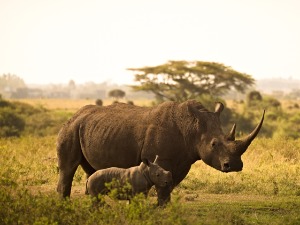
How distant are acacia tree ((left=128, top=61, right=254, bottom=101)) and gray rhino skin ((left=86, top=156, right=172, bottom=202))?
35.4 meters

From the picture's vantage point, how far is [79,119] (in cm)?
1132

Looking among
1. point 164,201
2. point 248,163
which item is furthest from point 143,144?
point 248,163

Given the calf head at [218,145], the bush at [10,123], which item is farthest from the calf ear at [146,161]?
the bush at [10,123]

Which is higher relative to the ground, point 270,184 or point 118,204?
point 118,204

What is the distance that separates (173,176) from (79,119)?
2.06 metres

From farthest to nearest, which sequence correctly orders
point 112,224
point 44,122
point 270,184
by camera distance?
point 44,122, point 270,184, point 112,224

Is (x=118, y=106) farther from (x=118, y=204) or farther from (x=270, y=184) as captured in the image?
(x=270, y=184)

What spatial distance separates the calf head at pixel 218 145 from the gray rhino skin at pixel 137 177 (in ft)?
3.20

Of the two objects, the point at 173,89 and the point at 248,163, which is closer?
the point at 248,163

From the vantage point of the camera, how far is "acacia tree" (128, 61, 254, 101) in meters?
45.5

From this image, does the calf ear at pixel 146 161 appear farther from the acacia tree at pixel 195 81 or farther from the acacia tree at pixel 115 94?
the acacia tree at pixel 115 94

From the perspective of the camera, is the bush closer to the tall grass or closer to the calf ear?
the tall grass

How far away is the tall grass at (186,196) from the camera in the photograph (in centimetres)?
827

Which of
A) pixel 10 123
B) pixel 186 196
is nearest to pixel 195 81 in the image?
pixel 10 123
